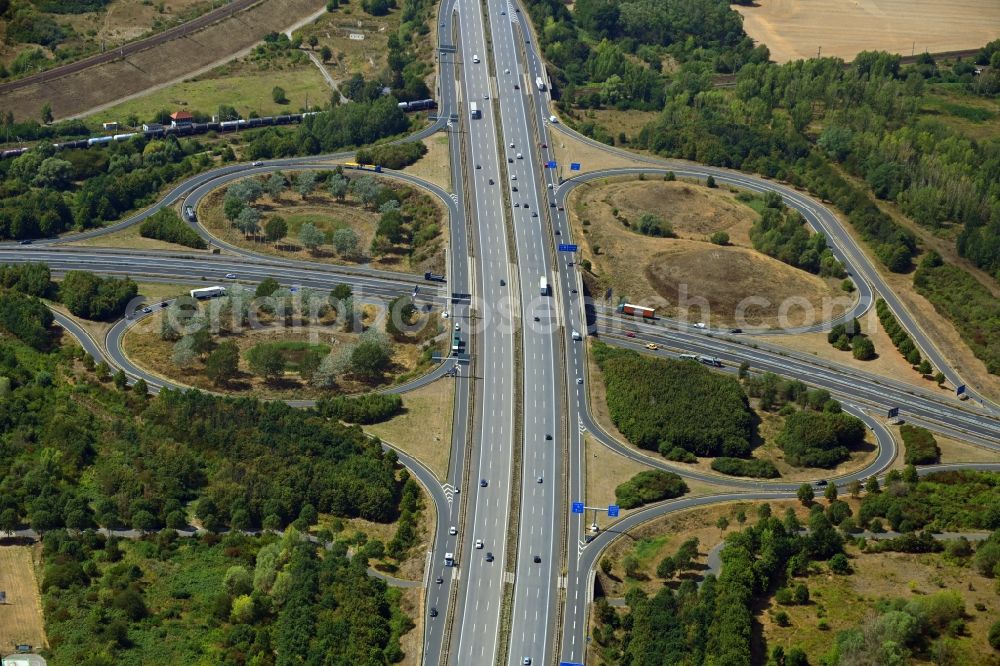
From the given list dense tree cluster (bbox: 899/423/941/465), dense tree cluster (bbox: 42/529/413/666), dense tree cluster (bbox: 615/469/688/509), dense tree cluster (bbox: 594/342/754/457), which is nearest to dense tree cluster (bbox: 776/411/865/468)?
dense tree cluster (bbox: 594/342/754/457)

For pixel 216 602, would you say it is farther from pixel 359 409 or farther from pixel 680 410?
pixel 680 410

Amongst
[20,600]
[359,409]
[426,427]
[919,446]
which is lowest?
[919,446]

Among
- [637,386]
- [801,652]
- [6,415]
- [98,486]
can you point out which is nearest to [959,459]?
[637,386]

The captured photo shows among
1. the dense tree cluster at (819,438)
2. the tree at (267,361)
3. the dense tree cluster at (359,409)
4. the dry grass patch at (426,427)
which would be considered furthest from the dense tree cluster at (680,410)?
the tree at (267,361)

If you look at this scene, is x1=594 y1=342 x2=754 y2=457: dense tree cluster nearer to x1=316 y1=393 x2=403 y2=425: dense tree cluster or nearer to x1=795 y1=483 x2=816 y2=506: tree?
x1=795 y1=483 x2=816 y2=506: tree

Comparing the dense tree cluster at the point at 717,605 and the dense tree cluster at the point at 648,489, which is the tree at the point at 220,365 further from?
the dense tree cluster at the point at 717,605

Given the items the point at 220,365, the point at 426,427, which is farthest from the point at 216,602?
the point at 220,365
